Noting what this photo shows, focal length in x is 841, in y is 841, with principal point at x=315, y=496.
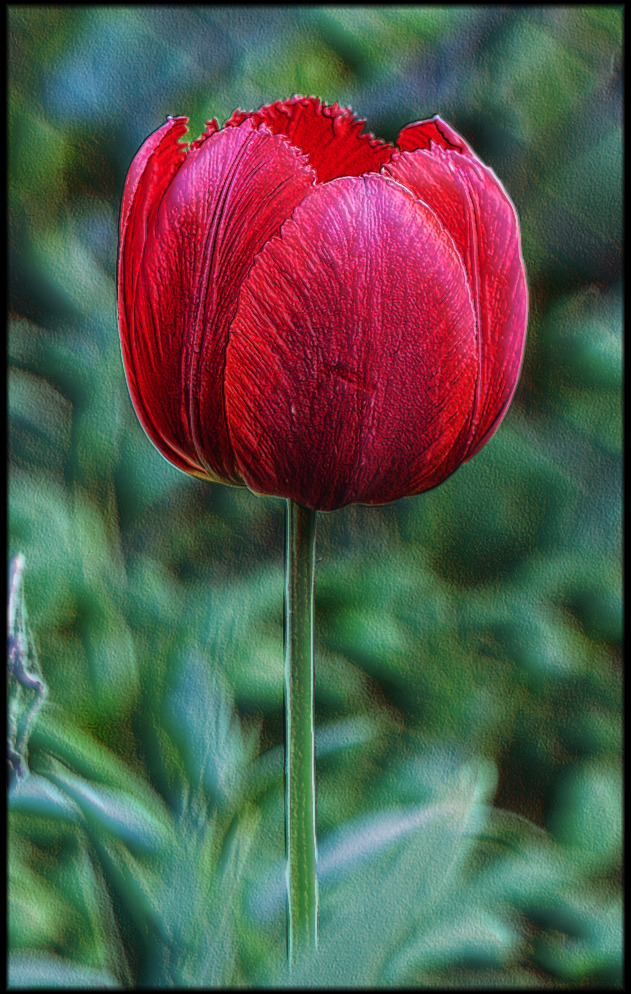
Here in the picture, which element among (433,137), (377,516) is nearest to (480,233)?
(433,137)

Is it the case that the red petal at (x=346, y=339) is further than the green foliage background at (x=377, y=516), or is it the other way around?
the green foliage background at (x=377, y=516)

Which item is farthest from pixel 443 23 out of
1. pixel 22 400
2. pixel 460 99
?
pixel 22 400

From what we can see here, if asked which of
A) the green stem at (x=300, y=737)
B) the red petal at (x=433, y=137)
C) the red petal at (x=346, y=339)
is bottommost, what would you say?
the green stem at (x=300, y=737)

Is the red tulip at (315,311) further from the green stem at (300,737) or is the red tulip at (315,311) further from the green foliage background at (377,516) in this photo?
the green foliage background at (377,516)

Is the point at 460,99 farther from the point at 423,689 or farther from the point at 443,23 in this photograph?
the point at 423,689

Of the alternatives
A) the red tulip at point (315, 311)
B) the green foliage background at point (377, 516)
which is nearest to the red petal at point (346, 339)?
the red tulip at point (315, 311)

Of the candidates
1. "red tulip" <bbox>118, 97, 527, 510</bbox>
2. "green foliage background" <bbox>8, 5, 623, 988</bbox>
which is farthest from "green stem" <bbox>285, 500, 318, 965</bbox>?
"green foliage background" <bbox>8, 5, 623, 988</bbox>
